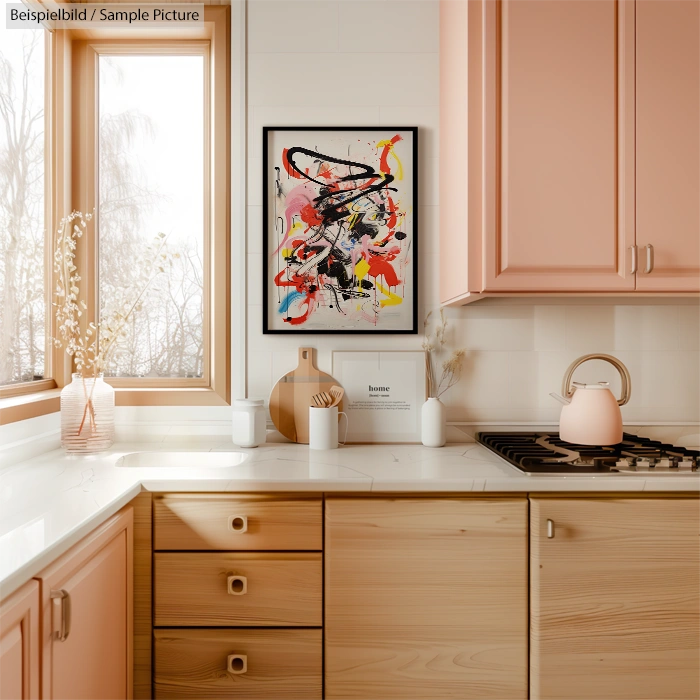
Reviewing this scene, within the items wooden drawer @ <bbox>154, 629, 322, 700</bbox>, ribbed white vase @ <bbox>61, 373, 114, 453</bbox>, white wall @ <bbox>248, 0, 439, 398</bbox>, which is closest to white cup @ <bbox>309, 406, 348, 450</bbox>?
wooden drawer @ <bbox>154, 629, 322, 700</bbox>

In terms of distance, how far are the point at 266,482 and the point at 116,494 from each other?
36 centimetres

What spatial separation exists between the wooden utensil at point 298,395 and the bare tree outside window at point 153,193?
0.42m

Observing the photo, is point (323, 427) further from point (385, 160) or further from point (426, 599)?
point (385, 160)

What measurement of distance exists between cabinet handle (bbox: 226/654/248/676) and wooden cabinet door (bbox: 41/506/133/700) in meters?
0.25

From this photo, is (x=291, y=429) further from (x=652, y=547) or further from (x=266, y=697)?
(x=652, y=547)

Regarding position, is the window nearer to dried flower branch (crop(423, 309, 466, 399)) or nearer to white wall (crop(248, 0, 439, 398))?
Answer: white wall (crop(248, 0, 439, 398))

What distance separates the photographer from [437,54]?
193cm

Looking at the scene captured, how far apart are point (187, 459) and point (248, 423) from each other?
0.23m

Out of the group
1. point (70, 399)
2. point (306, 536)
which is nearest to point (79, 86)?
point (70, 399)

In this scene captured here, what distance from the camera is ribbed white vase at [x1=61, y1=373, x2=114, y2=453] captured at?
1742 mm

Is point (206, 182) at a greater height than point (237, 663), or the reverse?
point (206, 182)

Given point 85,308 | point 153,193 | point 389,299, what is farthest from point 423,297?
point 85,308

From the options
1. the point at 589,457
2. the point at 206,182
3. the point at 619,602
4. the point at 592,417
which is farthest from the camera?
the point at 206,182

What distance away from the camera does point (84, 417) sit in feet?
5.74
